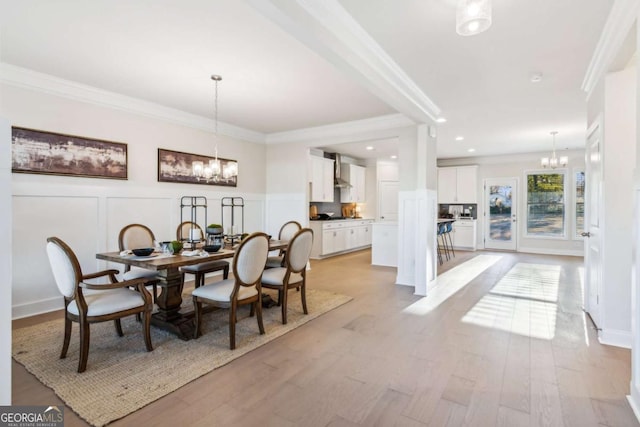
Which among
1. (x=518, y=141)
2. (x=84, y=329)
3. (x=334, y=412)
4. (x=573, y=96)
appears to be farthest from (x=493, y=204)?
(x=84, y=329)

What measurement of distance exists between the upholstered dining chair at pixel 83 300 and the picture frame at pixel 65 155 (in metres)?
1.75

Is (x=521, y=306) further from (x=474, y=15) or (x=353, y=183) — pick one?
(x=353, y=183)

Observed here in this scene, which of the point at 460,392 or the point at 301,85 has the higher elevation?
the point at 301,85

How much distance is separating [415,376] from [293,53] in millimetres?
2922

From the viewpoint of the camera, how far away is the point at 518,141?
689 centimetres

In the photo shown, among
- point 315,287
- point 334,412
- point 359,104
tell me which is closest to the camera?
point 334,412

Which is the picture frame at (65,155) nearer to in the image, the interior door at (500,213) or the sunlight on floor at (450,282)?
the sunlight on floor at (450,282)

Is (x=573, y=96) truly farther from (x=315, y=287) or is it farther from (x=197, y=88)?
(x=197, y=88)

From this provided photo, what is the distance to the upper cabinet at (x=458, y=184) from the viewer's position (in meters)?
8.98

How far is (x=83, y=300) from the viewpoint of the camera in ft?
7.84

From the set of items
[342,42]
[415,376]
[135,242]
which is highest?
[342,42]

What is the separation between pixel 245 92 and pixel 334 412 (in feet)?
11.8

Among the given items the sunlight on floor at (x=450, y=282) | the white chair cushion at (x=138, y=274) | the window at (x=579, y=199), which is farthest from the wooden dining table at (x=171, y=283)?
the window at (x=579, y=199)

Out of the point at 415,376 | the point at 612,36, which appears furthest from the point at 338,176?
the point at 415,376
